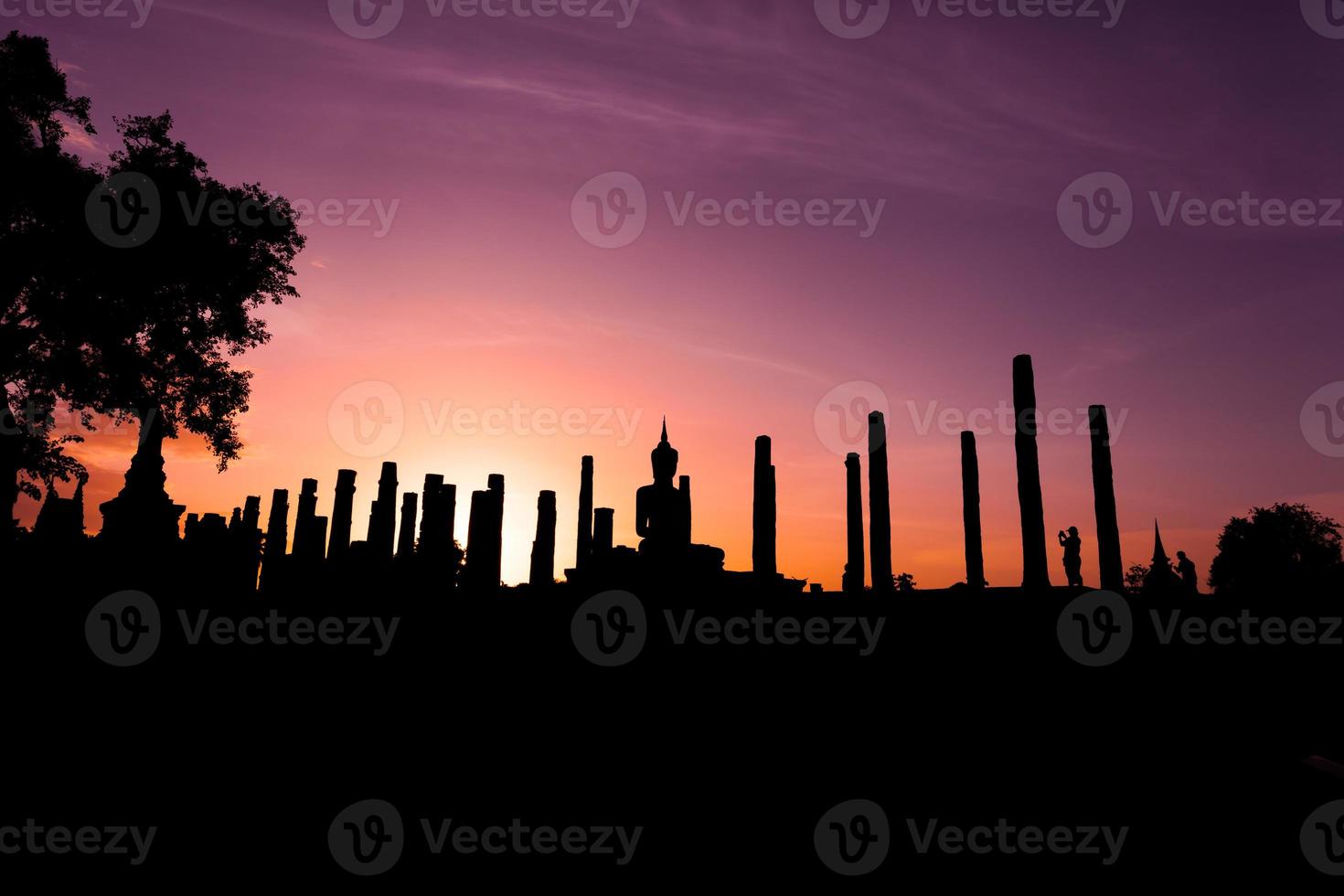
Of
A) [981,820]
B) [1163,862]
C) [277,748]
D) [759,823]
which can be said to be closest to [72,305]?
[277,748]

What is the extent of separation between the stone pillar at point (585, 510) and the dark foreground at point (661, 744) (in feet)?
39.6

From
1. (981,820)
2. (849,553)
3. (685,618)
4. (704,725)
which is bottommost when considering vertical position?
(981,820)

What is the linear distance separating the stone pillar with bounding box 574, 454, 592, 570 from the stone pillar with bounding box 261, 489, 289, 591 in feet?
24.4

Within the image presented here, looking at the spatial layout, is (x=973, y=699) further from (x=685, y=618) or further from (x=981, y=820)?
(x=685, y=618)

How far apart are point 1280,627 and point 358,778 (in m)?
10.4

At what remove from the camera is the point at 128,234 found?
22.0m

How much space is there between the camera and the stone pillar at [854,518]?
20031mm

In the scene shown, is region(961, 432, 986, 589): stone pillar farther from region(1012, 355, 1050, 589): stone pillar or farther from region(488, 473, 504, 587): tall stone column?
region(488, 473, 504, 587): tall stone column
